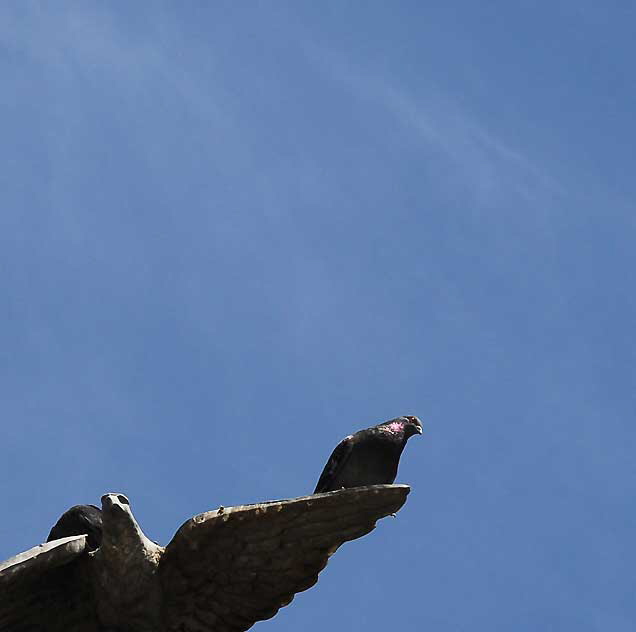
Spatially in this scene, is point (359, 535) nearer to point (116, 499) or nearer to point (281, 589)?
point (281, 589)

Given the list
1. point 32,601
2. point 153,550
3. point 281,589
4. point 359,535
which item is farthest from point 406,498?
point 32,601

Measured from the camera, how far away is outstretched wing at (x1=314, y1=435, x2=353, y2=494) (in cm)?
1194

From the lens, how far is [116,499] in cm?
1194

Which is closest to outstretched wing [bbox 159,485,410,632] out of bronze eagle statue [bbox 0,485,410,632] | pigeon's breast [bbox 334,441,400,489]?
bronze eagle statue [bbox 0,485,410,632]

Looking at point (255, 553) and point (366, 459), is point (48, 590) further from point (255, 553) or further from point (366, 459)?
point (366, 459)

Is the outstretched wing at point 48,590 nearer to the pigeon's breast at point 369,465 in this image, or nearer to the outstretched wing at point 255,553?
the outstretched wing at point 255,553

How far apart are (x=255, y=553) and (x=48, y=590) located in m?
1.48

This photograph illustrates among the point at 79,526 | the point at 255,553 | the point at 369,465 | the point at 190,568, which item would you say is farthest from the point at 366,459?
the point at 79,526

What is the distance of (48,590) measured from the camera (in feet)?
39.5

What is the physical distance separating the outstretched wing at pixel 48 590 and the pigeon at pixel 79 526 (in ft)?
1.28

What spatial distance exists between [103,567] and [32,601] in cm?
51

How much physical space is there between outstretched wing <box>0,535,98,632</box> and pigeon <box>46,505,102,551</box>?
1.28 feet

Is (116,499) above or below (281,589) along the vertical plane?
above

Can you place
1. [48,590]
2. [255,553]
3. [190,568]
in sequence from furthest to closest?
[48,590], [190,568], [255,553]
